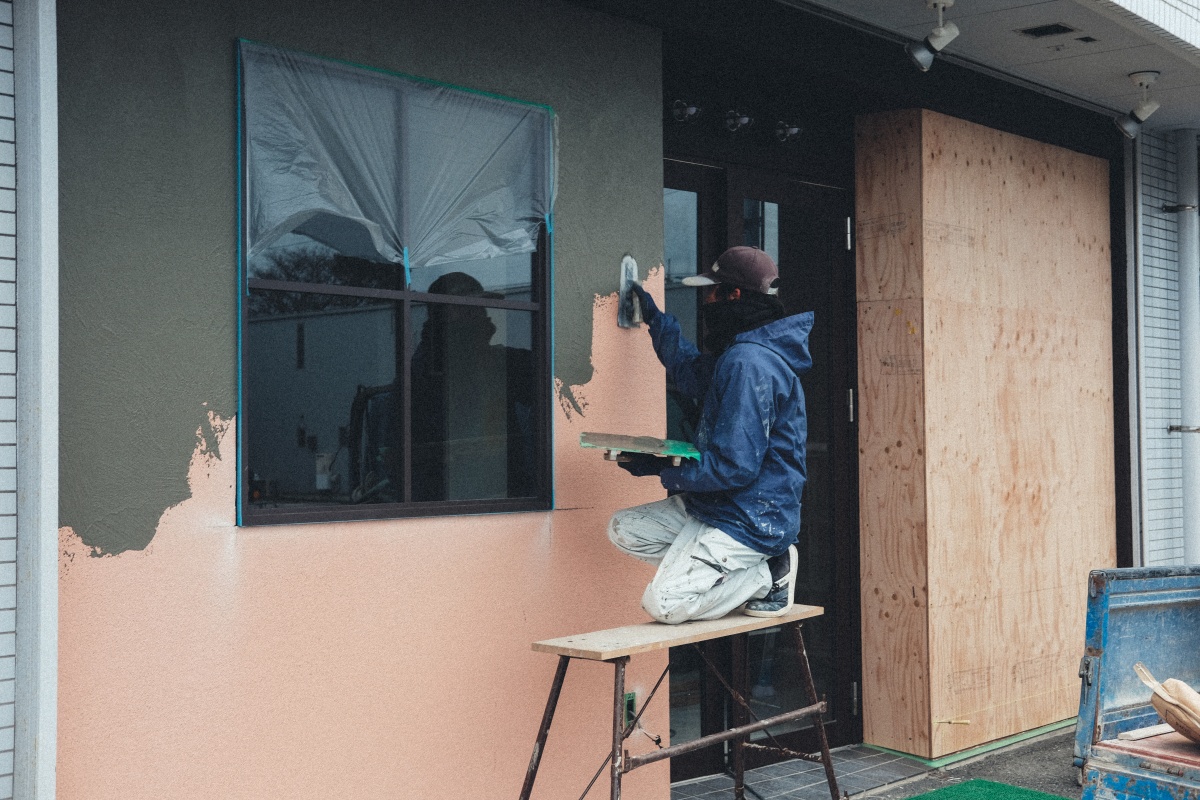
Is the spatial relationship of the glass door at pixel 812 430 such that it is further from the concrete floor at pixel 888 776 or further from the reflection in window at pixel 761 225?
the concrete floor at pixel 888 776

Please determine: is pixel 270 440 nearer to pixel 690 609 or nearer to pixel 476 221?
pixel 476 221

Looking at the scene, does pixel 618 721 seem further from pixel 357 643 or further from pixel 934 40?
pixel 934 40

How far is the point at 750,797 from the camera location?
535 cm

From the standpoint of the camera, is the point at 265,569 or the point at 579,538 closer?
the point at 265,569

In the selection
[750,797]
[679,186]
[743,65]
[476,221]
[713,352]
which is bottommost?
[750,797]

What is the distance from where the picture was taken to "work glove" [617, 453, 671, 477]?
13.9 ft

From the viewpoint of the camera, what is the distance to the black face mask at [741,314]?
4.37 meters

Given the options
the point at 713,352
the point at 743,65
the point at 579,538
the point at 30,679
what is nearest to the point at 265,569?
the point at 30,679

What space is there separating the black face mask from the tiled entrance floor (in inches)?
86.7

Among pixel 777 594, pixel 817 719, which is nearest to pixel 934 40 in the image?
pixel 777 594

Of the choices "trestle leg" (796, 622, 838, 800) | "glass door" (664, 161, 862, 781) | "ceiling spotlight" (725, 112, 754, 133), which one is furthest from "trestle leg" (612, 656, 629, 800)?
"ceiling spotlight" (725, 112, 754, 133)

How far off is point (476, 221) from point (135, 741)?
6.78ft

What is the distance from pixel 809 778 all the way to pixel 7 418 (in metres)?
4.04

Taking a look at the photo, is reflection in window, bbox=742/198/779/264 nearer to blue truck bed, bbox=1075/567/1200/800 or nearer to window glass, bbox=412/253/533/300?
window glass, bbox=412/253/533/300
